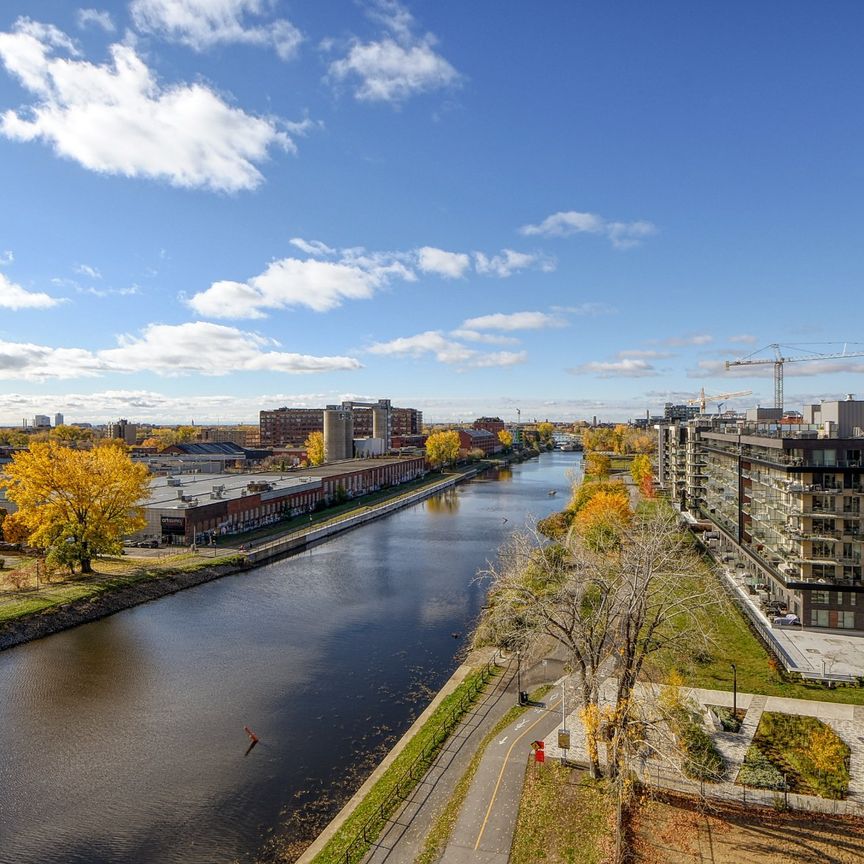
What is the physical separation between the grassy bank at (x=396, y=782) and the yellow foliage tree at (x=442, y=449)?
353 ft

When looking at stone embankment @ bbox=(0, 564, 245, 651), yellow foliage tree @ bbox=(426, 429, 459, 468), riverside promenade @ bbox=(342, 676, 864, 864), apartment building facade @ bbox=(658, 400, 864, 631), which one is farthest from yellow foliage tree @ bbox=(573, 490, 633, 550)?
yellow foliage tree @ bbox=(426, 429, 459, 468)

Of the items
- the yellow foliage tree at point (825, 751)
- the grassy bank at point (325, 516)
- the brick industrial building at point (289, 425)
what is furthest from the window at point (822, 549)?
the brick industrial building at point (289, 425)

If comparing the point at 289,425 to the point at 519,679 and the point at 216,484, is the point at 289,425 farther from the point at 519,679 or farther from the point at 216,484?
the point at 519,679

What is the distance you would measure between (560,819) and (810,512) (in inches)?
954

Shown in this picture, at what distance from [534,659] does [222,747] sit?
14510 mm

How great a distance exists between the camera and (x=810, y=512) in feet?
109

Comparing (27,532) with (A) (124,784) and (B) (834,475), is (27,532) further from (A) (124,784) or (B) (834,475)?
(B) (834,475)

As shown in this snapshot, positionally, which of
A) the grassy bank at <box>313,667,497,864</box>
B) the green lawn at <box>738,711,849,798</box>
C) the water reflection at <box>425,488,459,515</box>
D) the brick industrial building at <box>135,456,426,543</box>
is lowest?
the water reflection at <box>425,488,459,515</box>

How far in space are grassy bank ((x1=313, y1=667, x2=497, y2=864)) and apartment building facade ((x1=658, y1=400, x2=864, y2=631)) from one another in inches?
781

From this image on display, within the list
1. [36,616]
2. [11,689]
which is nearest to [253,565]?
[36,616]

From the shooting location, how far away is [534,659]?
97.6 feet

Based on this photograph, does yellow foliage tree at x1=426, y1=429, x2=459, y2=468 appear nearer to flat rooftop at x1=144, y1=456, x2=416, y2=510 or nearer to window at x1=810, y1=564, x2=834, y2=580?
flat rooftop at x1=144, y1=456, x2=416, y2=510

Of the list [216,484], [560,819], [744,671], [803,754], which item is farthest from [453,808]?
[216,484]

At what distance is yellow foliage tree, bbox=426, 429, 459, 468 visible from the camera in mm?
134750
